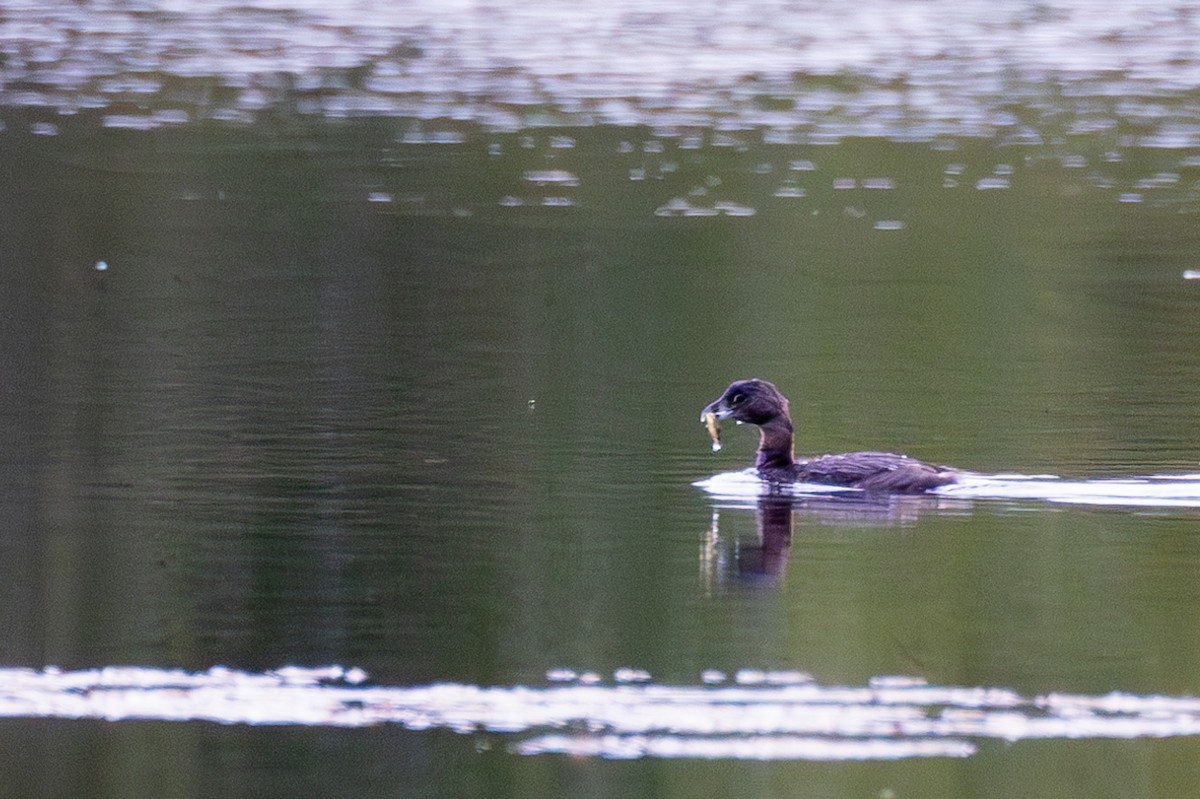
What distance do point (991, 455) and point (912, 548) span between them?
7.02 feet

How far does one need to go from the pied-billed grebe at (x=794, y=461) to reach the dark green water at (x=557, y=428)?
28 centimetres

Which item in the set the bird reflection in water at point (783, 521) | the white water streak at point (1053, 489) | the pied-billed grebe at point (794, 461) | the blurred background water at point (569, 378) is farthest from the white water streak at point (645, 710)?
the pied-billed grebe at point (794, 461)

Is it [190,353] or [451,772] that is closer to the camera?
[451,772]

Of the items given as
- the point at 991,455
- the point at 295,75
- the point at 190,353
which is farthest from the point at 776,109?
the point at 991,455

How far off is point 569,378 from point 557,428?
177 cm

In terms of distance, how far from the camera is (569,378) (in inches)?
577

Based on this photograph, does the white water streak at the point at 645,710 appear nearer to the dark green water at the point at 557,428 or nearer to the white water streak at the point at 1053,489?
the dark green water at the point at 557,428

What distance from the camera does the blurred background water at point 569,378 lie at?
8.27 metres

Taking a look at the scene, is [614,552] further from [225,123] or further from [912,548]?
[225,123]

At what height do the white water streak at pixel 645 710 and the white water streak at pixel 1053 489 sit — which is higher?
the white water streak at pixel 645 710

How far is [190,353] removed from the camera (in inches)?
596

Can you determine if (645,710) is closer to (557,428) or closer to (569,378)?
(557,428)

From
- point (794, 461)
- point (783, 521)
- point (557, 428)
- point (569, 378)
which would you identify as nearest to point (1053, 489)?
point (783, 521)

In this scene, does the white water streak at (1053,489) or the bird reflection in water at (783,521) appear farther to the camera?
the white water streak at (1053,489)
